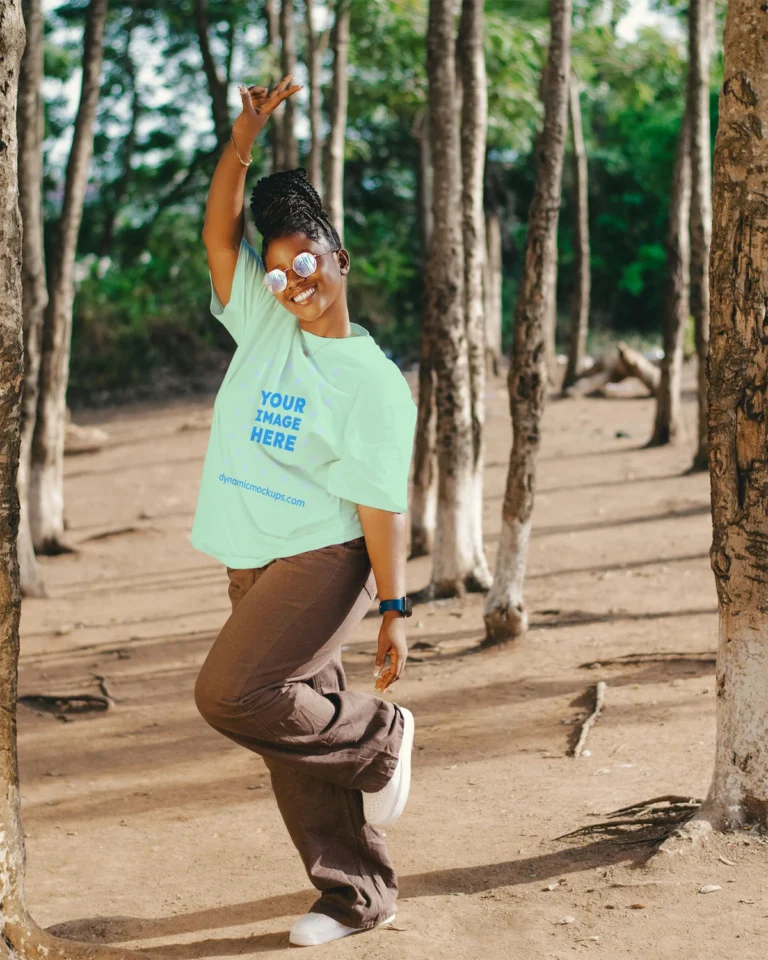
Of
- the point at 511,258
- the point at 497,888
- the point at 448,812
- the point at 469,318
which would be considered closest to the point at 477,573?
the point at 469,318

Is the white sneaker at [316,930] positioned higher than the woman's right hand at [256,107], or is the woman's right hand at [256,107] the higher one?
the woman's right hand at [256,107]

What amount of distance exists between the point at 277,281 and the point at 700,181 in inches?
385

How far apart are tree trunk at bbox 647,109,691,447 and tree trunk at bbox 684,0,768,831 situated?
34.6 ft

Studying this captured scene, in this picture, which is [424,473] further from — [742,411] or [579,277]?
[579,277]

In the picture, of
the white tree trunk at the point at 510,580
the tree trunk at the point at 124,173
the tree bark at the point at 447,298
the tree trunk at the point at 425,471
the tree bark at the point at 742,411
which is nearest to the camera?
the tree bark at the point at 742,411

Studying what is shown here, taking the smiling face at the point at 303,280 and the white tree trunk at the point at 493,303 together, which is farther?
the white tree trunk at the point at 493,303

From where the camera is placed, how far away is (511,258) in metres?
28.4

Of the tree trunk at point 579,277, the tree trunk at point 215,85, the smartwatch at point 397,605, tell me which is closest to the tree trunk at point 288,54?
the tree trunk at point 215,85

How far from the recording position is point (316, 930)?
338 cm

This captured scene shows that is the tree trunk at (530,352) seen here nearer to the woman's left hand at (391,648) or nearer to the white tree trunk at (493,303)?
the woman's left hand at (391,648)

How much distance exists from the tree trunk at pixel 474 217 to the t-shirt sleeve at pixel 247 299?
5151 millimetres

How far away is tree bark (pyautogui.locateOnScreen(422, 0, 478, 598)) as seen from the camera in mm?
7965

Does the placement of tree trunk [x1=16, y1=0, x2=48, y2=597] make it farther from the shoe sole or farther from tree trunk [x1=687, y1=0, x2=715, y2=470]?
the shoe sole

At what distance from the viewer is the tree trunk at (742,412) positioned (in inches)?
148
